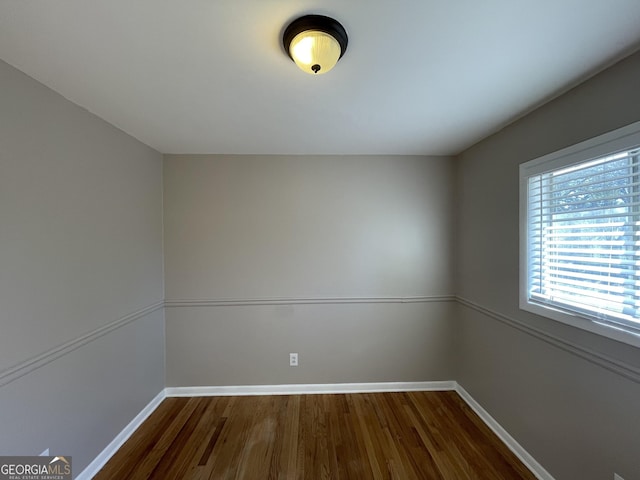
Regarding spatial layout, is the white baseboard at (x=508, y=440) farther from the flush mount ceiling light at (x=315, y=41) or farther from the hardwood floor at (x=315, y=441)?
the flush mount ceiling light at (x=315, y=41)

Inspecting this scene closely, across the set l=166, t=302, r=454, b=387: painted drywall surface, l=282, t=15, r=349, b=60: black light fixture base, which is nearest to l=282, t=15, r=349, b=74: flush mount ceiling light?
l=282, t=15, r=349, b=60: black light fixture base

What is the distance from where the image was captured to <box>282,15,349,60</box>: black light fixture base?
104cm

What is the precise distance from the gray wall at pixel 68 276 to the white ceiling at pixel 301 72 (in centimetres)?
24

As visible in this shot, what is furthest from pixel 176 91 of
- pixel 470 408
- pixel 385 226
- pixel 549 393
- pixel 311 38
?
pixel 470 408

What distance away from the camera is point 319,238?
9.04ft

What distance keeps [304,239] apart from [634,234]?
2180 mm

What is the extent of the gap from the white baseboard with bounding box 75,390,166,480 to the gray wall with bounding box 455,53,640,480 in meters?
2.87

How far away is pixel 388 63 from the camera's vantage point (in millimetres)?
1307

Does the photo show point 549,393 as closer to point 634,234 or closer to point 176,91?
point 634,234

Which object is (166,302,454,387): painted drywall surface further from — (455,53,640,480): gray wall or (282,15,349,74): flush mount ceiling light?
(282,15,349,74): flush mount ceiling light
